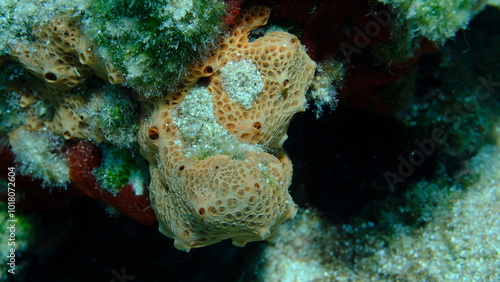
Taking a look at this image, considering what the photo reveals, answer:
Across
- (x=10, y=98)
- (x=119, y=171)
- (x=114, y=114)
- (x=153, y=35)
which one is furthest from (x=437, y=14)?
(x=10, y=98)

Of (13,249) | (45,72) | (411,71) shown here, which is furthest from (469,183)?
(13,249)

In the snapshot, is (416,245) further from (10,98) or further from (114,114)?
(10,98)

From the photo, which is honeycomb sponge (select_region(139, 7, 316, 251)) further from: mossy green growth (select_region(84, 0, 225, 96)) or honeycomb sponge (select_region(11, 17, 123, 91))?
honeycomb sponge (select_region(11, 17, 123, 91))

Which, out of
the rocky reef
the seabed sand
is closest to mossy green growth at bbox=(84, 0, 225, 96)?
the rocky reef

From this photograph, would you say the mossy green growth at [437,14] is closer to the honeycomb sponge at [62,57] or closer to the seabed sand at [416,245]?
the honeycomb sponge at [62,57]

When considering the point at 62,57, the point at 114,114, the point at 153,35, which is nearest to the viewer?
the point at 153,35
